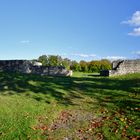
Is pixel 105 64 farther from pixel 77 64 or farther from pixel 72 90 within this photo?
pixel 72 90

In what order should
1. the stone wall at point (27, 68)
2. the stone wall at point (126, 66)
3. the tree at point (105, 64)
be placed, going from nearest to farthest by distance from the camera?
1. the stone wall at point (27, 68)
2. the stone wall at point (126, 66)
3. the tree at point (105, 64)

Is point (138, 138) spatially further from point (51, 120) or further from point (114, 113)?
point (51, 120)

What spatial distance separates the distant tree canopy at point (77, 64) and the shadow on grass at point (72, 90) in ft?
91.0

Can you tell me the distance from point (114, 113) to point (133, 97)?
319 centimetres

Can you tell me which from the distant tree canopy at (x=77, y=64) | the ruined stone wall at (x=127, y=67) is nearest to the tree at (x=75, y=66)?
the distant tree canopy at (x=77, y=64)

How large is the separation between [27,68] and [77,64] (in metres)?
22.6

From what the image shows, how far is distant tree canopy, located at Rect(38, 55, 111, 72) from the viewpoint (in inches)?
1964

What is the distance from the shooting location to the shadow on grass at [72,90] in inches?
661

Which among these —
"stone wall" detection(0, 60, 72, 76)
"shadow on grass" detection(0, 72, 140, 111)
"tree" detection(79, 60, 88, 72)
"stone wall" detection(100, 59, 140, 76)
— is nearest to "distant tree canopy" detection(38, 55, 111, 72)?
"tree" detection(79, 60, 88, 72)

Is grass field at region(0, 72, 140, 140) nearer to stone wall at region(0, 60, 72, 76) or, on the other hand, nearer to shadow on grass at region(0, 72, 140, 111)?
shadow on grass at region(0, 72, 140, 111)

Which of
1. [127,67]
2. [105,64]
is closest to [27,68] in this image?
[127,67]

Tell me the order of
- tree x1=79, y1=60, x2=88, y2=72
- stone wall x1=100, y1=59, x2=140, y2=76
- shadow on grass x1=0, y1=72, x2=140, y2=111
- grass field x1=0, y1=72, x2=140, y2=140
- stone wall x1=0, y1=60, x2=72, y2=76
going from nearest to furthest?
grass field x1=0, y1=72, x2=140, y2=140
shadow on grass x1=0, y1=72, x2=140, y2=111
stone wall x1=0, y1=60, x2=72, y2=76
stone wall x1=100, y1=59, x2=140, y2=76
tree x1=79, y1=60, x2=88, y2=72

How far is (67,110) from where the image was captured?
15.1 m

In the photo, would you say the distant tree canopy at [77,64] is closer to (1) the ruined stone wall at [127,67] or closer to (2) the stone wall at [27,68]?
(1) the ruined stone wall at [127,67]
